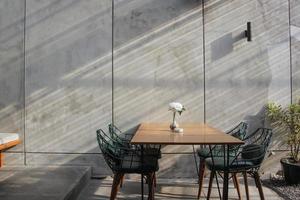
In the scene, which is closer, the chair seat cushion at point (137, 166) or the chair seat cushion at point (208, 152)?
the chair seat cushion at point (137, 166)

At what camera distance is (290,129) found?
5.37 metres

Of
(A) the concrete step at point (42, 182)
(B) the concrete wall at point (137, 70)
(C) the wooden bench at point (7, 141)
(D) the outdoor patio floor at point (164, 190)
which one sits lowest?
(D) the outdoor patio floor at point (164, 190)

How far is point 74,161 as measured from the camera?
18.4ft

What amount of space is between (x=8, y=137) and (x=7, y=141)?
0.23 feet

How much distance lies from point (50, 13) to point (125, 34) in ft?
4.00

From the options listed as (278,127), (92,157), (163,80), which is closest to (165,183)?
(92,157)

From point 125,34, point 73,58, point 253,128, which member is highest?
point 125,34

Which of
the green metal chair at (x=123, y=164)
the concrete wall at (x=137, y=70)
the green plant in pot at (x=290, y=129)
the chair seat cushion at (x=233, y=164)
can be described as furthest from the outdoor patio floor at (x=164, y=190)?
the chair seat cushion at (x=233, y=164)

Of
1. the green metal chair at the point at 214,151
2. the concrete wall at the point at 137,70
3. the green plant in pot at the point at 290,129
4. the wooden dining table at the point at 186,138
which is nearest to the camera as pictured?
the wooden dining table at the point at 186,138

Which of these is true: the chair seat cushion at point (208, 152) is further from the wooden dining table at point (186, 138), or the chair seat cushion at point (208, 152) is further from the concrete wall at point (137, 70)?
the concrete wall at point (137, 70)

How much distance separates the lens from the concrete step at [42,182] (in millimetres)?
4035

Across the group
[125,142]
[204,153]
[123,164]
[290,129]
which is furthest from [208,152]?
[290,129]

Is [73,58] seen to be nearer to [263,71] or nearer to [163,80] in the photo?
[163,80]

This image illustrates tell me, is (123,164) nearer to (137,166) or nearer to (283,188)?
(137,166)
